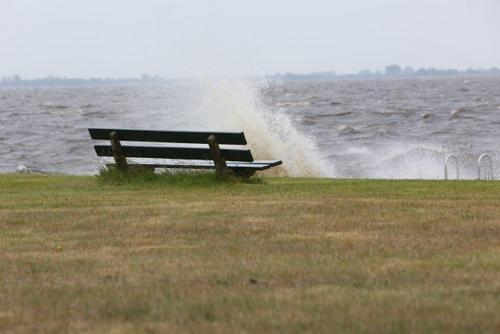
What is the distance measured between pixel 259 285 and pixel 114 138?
7.56 meters

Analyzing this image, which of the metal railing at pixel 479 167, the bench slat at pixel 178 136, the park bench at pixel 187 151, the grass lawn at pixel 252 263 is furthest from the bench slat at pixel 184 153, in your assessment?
the metal railing at pixel 479 167

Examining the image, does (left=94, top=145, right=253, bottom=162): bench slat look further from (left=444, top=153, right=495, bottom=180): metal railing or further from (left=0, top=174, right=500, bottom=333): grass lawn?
(left=444, top=153, right=495, bottom=180): metal railing

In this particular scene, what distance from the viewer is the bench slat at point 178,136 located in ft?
44.0

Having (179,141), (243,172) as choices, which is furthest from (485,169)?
(179,141)

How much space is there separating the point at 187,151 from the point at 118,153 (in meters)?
0.93

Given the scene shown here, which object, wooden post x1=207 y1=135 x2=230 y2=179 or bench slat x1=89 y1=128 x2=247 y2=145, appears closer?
bench slat x1=89 y1=128 x2=247 y2=145

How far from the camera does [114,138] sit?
14.1 meters

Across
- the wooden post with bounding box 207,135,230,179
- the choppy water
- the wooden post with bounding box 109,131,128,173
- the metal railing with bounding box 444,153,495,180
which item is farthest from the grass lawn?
the choppy water

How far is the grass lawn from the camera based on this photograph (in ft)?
19.5

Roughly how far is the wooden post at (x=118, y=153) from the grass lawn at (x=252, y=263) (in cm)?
150

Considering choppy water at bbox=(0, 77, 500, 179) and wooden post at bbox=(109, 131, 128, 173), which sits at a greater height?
wooden post at bbox=(109, 131, 128, 173)

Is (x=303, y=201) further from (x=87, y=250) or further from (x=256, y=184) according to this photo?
(x=87, y=250)

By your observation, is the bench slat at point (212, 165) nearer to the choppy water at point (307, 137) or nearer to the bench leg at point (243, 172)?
the bench leg at point (243, 172)

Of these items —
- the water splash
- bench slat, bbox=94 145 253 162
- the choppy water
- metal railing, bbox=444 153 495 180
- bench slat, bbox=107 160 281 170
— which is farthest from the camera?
the choppy water
